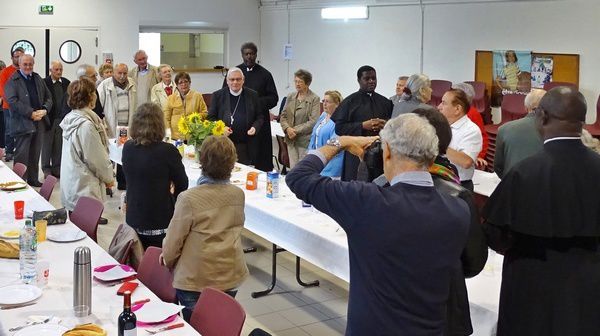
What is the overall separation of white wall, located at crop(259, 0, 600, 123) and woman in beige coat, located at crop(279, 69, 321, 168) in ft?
11.5

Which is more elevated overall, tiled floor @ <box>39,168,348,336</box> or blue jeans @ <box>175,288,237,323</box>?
blue jeans @ <box>175,288,237,323</box>

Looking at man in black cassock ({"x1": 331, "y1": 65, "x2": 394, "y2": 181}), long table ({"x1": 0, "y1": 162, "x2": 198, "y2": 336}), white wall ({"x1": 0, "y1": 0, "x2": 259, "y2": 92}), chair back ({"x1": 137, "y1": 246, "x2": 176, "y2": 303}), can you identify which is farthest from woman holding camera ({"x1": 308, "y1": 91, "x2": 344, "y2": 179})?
white wall ({"x1": 0, "y1": 0, "x2": 259, "y2": 92})

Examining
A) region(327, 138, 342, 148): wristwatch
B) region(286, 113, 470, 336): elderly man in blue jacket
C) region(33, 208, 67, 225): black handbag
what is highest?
region(327, 138, 342, 148): wristwatch

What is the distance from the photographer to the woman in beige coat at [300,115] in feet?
27.1

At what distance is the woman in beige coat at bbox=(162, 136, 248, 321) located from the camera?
146 inches

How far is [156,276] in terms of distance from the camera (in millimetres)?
3820

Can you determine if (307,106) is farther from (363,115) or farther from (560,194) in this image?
(560,194)

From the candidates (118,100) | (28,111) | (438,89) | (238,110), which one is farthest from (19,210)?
(438,89)

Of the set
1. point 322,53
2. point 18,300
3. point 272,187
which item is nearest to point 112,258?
point 18,300

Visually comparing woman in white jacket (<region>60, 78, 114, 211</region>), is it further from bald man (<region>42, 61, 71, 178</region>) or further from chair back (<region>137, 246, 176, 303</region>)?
bald man (<region>42, 61, 71, 178</region>)

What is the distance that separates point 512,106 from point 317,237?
640cm

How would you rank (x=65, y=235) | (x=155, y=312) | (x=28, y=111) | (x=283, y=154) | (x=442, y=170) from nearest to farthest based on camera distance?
(x=442, y=170) < (x=155, y=312) < (x=65, y=235) < (x=28, y=111) < (x=283, y=154)

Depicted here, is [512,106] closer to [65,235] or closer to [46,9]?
[65,235]

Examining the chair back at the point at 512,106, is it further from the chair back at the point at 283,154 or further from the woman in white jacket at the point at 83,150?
the woman in white jacket at the point at 83,150
